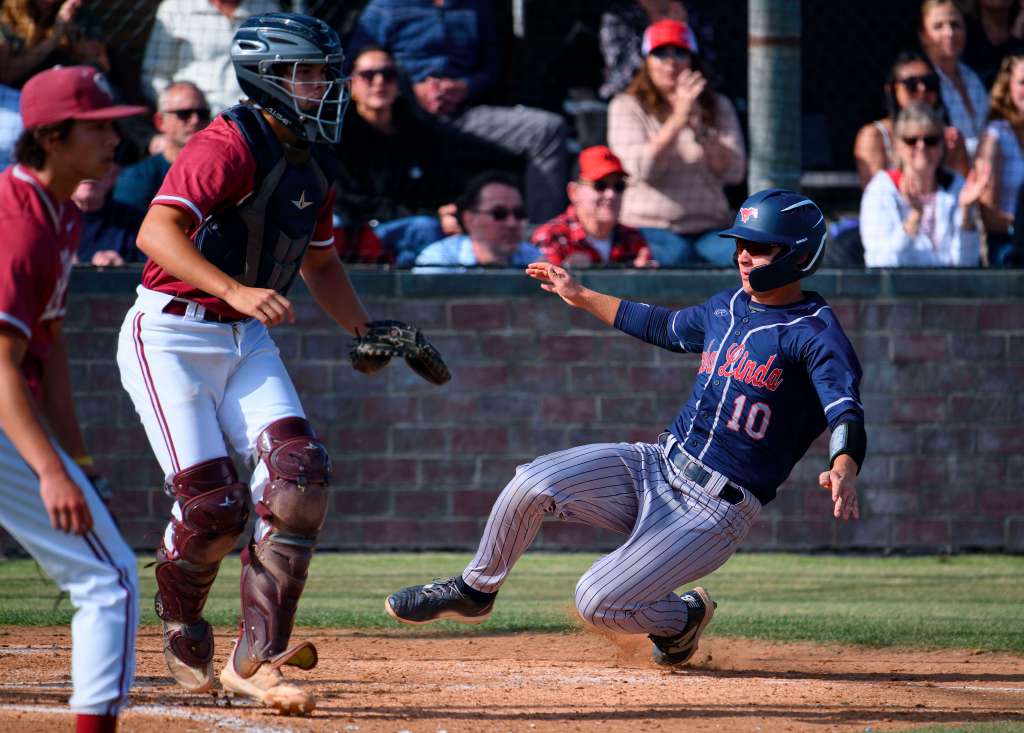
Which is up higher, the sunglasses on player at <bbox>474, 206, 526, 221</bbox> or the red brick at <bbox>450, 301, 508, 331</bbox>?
the sunglasses on player at <bbox>474, 206, 526, 221</bbox>

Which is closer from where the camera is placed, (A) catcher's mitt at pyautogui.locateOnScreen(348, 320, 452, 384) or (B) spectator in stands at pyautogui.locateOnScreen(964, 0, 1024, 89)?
(A) catcher's mitt at pyautogui.locateOnScreen(348, 320, 452, 384)

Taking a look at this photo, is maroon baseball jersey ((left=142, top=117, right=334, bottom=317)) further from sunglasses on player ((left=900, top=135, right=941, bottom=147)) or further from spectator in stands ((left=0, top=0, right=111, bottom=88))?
sunglasses on player ((left=900, top=135, right=941, bottom=147))

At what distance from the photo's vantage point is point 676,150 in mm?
8477

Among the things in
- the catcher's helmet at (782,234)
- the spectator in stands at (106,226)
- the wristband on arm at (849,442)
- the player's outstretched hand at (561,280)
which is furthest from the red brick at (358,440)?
the wristband on arm at (849,442)

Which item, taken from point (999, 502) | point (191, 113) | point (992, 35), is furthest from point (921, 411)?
point (191, 113)

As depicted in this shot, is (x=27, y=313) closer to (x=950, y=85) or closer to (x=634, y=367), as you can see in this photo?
(x=634, y=367)

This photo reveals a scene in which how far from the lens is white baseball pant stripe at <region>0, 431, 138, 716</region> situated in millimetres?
3275

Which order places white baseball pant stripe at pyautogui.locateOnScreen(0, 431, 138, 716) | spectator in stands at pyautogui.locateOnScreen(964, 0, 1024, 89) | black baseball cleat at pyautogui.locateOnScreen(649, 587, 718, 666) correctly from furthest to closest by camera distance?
1. spectator in stands at pyautogui.locateOnScreen(964, 0, 1024, 89)
2. black baseball cleat at pyautogui.locateOnScreen(649, 587, 718, 666)
3. white baseball pant stripe at pyautogui.locateOnScreen(0, 431, 138, 716)

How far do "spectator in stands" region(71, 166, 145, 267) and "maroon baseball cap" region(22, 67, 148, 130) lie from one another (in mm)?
4633

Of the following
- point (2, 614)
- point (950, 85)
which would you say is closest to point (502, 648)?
point (2, 614)

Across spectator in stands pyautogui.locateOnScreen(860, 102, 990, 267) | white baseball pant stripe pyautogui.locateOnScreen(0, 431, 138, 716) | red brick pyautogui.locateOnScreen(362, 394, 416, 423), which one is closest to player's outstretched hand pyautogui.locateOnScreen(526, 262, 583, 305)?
white baseball pant stripe pyautogui.locateOnScreen(0, 431, 138, 716)

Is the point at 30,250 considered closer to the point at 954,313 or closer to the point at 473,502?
the point at 473,502

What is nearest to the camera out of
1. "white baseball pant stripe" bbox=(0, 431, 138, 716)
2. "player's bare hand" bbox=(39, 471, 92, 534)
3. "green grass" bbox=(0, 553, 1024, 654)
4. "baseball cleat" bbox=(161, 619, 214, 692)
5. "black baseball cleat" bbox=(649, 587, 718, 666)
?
"player's bare hand" bbox=(39, 471, 92, 534)

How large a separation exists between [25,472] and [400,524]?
478 cm
